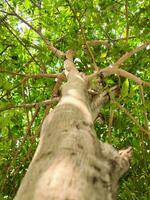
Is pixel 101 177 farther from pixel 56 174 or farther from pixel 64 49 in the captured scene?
pixel 64 49

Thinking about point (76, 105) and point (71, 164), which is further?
point (76, 105)

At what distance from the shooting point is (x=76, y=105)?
2.06 m

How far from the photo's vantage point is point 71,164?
50.8 inches

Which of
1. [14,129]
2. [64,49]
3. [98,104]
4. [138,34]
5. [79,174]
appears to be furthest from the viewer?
[64,49]

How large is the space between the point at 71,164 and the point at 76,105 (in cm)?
80

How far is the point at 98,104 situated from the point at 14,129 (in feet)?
6.20

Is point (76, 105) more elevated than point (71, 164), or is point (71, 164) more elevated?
point (76, 105)

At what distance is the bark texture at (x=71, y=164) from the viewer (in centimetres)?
114

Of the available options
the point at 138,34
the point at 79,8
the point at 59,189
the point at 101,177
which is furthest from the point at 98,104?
the point at 59,189

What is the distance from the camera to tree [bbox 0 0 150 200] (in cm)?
131

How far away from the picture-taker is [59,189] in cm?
110

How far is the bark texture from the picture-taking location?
114 cm

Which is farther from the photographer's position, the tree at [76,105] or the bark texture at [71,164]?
the tree at [76,105]

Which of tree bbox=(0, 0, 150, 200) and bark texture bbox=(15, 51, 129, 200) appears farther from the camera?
tree bbox=(0, 0, 150, 200)
